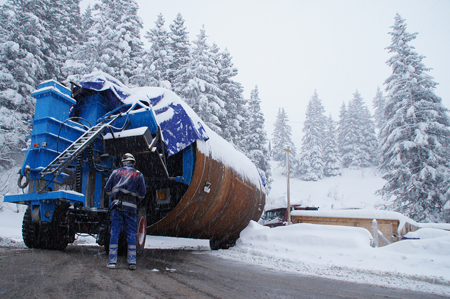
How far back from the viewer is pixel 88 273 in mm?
3393

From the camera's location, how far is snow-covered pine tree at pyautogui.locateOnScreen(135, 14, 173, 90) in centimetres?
1852

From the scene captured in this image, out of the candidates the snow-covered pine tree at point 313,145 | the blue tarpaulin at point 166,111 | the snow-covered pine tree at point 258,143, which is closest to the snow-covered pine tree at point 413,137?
the snow-covered pine tree at point 258,143

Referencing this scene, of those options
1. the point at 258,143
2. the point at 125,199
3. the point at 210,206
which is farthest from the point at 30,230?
the point at 258,143

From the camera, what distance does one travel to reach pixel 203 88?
18922mm

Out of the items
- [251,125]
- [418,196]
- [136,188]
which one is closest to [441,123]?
[418,196]

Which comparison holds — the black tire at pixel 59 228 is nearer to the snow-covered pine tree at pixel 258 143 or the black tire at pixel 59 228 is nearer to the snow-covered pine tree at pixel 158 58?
the snow-covered pine tree at pixel 158 58

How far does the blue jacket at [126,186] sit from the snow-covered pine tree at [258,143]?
22.6 metres

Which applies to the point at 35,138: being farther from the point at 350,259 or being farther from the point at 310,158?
the point at 310,158

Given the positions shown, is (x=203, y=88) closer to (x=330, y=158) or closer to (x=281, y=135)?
(x=330, y=158)

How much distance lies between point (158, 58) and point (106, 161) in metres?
16.8

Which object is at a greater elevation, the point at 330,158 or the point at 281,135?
the point at 281,135

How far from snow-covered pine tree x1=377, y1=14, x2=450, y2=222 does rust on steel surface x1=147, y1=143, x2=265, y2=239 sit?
1402 cm

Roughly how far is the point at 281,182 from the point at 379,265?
41.3m

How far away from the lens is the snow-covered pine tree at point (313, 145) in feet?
152
